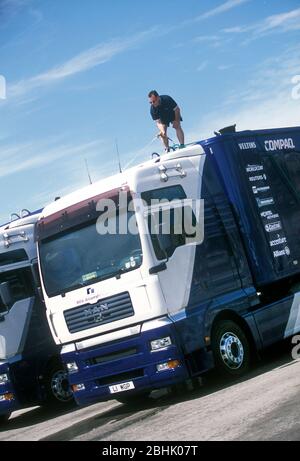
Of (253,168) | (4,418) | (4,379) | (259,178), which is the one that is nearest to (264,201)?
(259,178)

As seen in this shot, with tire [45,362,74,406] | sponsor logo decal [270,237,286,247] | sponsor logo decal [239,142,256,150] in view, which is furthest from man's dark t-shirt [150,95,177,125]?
tire [45,362,74,406]

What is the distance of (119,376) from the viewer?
9.16 m

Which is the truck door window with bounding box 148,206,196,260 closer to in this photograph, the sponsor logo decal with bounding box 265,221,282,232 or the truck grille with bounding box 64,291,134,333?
the truck grille with bounding box 64,291,134,333

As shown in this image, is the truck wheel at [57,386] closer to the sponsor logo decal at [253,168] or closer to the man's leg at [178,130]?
the man's leg at [178,130]

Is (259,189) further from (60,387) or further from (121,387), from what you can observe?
(60,387)

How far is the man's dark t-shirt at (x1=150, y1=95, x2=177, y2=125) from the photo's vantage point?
41.8ft

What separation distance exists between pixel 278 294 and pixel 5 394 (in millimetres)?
4606

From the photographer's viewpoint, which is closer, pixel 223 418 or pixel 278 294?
pixel 223 418

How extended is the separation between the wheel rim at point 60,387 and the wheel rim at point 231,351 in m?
3.63

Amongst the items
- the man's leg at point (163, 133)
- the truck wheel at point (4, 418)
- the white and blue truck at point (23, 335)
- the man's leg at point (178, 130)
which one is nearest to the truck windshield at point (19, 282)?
the white and blue truck at point (23, 335)

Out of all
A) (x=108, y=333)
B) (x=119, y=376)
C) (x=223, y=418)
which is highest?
(x=108, y=333)

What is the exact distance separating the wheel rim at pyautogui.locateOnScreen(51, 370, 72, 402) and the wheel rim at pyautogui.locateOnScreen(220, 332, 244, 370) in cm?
363
